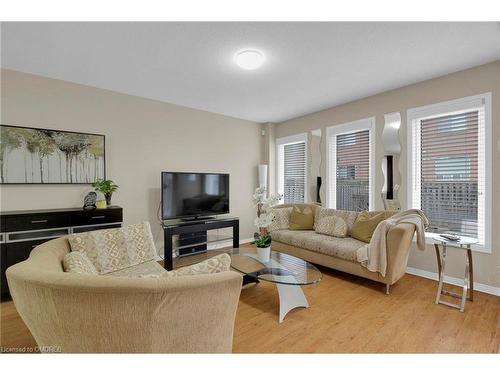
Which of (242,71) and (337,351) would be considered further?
(242,71)

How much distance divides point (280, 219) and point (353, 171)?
4.77 feet

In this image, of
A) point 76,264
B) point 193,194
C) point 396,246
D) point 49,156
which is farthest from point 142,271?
point 396,246

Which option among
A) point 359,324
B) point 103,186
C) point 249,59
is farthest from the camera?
point 103,186

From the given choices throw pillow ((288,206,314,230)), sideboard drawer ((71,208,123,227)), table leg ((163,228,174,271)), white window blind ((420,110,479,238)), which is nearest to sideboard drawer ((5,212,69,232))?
sideboard drawer ((71,208,123,227))

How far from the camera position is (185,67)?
2.69 meters

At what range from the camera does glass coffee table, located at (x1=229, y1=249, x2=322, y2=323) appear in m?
2.04

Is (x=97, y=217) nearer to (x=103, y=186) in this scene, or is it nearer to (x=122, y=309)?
(x=103, y=186)

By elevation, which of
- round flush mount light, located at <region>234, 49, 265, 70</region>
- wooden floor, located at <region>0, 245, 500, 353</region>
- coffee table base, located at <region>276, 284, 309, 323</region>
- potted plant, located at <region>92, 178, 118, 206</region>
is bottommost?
wooden floor, located at <region>0, 245, 500, 353</region>

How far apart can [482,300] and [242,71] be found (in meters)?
3.55

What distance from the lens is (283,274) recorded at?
216 cm

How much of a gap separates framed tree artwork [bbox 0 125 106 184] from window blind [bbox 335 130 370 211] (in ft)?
12.2

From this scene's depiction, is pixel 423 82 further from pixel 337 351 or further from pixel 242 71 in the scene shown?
pixel 337 351

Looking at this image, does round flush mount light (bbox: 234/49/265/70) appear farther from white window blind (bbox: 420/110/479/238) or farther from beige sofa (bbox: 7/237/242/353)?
white window blind (bbox: 420/110/479/238)
